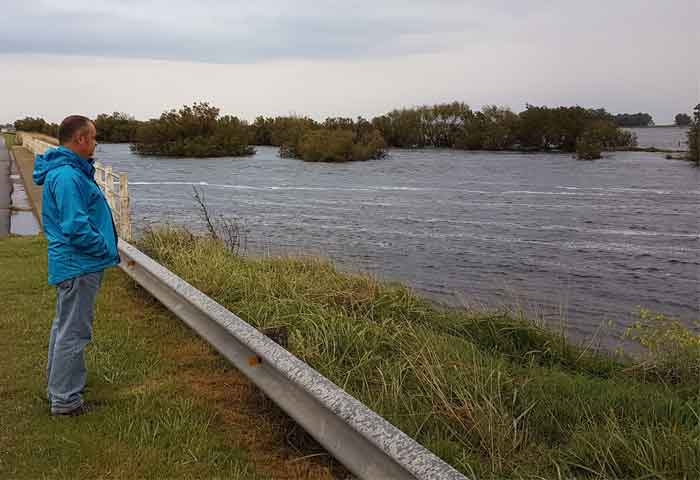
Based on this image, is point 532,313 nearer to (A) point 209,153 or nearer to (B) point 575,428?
(B) point 575,428

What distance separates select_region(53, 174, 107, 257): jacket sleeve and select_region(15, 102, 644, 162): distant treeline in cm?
4207

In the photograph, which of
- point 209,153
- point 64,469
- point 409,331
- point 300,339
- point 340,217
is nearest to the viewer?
point 64,469

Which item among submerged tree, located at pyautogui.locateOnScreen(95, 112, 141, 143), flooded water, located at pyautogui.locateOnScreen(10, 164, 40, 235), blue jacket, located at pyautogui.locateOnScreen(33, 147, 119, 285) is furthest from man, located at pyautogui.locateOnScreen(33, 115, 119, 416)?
submerged tree, located at pyautogui.locateOnScreen(95, 112, 141, 143)

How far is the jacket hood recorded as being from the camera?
4.27 metres

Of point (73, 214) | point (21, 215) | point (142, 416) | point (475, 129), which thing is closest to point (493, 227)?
point (21, 215)

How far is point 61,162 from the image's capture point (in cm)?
427

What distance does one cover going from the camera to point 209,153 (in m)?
52.6

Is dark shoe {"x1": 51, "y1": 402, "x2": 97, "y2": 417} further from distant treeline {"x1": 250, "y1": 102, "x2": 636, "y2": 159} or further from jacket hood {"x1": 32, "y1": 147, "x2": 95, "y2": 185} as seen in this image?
distant treeline {"x1": 250, "y1": 102, "x2": 636, "y2": 159}

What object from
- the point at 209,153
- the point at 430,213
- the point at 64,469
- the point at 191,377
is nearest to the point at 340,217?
the point at 430,213

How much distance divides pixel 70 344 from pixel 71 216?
83 centimetres

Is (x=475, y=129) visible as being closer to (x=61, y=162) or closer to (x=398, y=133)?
(x=398, y=133)

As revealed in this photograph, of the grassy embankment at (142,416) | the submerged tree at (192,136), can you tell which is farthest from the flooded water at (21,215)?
the submerged tree at (192,136)

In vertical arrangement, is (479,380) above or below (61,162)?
below

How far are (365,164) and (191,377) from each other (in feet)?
127
